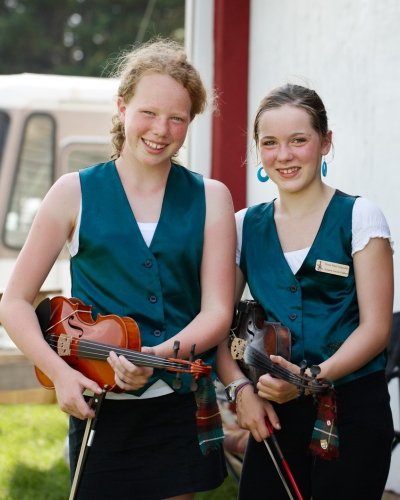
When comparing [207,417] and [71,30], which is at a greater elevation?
[71,30]

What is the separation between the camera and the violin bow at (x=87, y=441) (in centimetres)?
220

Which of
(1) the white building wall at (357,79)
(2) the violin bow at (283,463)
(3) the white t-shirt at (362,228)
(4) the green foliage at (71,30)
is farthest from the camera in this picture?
(4) the green foliage at (71,30)

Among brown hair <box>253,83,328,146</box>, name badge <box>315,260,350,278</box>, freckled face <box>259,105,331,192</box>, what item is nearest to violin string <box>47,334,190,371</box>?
name badge <box>315,260,350,278</box>

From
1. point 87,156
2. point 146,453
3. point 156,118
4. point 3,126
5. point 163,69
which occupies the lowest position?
point 146,453

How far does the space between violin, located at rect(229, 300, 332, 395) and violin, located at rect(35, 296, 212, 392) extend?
0.15m

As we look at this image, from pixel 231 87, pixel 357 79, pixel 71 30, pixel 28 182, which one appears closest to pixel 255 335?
pixel 357 79

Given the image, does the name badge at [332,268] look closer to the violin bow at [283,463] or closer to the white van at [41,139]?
the violin bow at [283,463]

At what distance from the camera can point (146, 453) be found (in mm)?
2379

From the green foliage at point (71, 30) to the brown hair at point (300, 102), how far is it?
→ 61.1ft

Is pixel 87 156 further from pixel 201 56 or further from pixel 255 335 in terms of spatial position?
pixel 255 335

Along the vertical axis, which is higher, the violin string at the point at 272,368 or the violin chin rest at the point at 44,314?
the violin chin rest at the point at 44,314

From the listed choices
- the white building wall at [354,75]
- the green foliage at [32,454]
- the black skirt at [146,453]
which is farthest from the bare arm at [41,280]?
the green foliage at [32,454]

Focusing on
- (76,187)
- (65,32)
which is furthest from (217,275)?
(65,32)

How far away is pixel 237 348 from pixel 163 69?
34.7 inches
